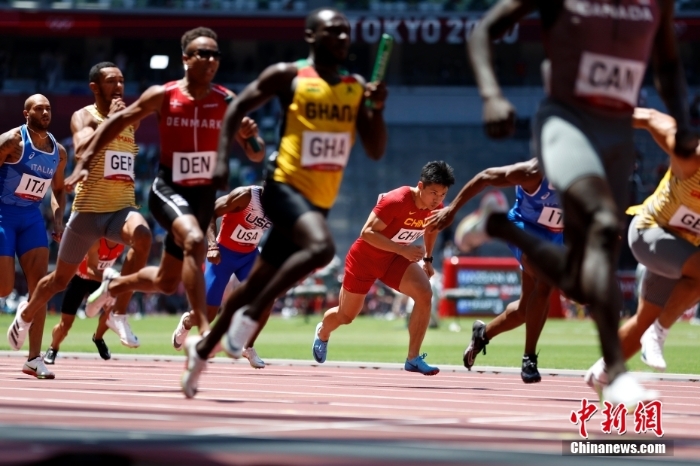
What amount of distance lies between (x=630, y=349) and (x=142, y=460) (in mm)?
4478

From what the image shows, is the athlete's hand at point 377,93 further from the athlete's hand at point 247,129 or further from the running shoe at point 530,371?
the running shoe at point 530,371

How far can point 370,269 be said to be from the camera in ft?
41.2

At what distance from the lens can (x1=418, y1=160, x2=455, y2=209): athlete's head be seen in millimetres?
11898

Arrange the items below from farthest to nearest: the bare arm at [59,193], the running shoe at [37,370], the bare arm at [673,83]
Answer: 1. the bare arm at [59,193]
2. the running shoe at [37,370]
3. the bare arm at [673,83]

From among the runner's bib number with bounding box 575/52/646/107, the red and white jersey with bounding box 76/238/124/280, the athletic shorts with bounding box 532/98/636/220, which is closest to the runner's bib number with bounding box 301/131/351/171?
the athletic shorts with bounding box 532/98/636/220

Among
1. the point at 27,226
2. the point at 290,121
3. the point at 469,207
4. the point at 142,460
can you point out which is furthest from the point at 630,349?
the point at 469,207

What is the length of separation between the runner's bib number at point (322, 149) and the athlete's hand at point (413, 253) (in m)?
4.25

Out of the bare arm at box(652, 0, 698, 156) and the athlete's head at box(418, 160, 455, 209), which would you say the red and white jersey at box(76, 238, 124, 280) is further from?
the bare arm at box(652, 0, 698, 156)

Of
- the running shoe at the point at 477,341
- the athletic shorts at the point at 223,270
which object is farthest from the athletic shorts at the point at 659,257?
the athletic shorts at the point at 223,270

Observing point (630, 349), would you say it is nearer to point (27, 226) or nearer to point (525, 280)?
point (525, 280)

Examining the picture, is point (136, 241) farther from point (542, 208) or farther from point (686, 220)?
point (686, 220)

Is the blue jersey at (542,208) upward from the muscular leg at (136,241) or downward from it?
upward

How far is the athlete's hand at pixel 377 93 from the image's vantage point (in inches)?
297

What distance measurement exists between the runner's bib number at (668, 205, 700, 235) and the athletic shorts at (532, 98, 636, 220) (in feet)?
5.49
